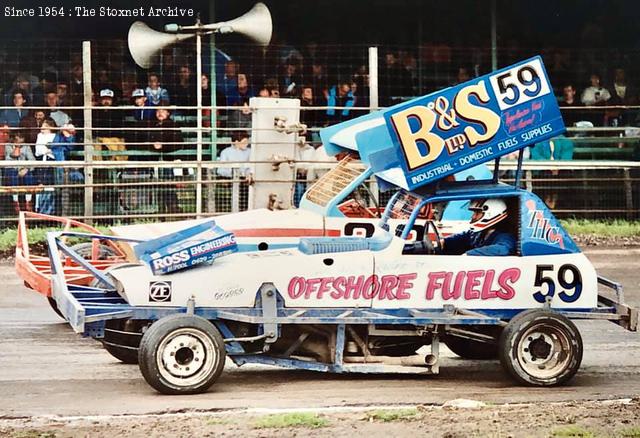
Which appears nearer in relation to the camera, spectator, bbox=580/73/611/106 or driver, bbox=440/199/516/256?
driver, bbox=440/199/516/256

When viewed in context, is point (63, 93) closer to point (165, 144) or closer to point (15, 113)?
point (15, 113)

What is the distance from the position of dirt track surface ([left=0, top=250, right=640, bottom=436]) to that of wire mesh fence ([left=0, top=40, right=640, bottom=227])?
6189mm

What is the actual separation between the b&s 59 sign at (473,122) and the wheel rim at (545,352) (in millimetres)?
1360

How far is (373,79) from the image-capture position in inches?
741

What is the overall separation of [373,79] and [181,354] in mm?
10080

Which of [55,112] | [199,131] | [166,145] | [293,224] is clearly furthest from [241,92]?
[293,224]

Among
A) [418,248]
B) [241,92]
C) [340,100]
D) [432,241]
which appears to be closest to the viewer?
[418,248]

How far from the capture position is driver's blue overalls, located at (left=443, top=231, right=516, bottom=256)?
33.1 feet

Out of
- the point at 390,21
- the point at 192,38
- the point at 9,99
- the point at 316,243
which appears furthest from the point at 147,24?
the point at 316,243

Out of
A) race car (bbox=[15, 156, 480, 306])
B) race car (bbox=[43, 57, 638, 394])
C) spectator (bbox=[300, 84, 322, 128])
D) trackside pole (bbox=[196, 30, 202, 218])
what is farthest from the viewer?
spectator (bbox=[300, 84, 322, 128])

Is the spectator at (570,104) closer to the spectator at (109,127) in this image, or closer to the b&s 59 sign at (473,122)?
the spectator at (109,127)

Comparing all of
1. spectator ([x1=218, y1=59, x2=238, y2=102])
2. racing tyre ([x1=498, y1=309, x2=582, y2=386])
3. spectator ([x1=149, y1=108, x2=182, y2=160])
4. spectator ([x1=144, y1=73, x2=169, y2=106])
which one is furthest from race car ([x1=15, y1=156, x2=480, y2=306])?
spectator ([x1=218, y1=59, x2=238, y2=102])

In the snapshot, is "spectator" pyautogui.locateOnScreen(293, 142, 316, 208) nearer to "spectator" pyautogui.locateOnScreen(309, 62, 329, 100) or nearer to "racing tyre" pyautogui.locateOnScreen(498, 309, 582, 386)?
"spectator" pyautogui.locateOnScreen(309, 62, 329, 100)

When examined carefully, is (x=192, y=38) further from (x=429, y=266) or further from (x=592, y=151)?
(x=429, y=266)
